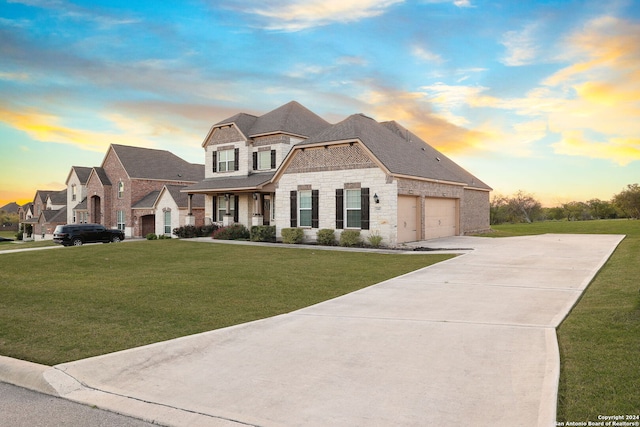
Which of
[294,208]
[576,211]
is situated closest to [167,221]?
[294,208]

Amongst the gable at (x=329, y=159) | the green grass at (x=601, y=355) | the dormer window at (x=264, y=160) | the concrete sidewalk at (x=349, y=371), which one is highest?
the dormer window at (x=264, y=160)

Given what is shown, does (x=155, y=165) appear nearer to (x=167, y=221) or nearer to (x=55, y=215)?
(x=167, y=221)

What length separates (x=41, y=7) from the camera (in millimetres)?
17672

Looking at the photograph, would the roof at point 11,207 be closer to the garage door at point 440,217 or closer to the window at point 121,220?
the window at point 121,220

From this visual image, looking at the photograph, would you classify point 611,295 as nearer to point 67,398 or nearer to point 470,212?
point 67,398

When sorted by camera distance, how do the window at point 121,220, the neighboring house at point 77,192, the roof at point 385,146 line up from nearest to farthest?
the roof at point 385,146, the window at point 121,220, the neighboring house at point 77,192

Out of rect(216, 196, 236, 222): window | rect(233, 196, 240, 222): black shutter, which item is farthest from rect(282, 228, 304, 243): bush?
rect(216, 196, 236, 222): window

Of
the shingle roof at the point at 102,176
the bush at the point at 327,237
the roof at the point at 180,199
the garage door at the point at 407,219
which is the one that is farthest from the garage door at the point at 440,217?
the shingle roof at the point at 102,176

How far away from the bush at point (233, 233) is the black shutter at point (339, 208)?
24.9 ft

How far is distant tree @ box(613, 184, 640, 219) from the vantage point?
4022 cm

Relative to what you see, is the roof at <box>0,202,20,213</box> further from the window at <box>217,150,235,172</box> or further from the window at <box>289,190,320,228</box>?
the window at <box>289,190,320,228</box>

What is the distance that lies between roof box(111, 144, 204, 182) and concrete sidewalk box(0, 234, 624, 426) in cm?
3982

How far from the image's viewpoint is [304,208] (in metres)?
24.4

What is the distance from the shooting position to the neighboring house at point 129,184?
42.1 m
